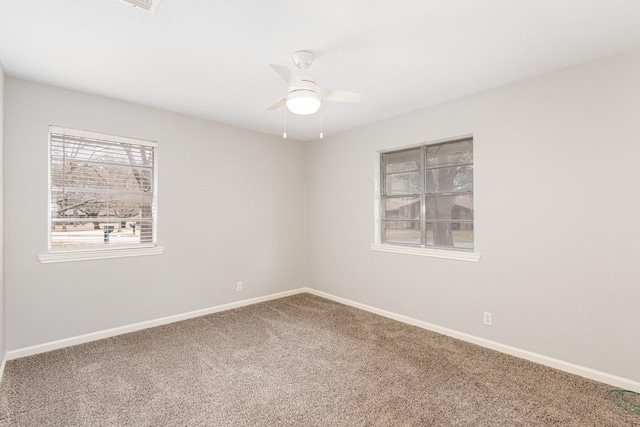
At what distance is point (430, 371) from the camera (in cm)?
259

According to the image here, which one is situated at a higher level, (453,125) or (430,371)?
(453,125)

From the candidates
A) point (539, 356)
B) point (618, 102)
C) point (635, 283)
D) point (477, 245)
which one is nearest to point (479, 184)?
point (477, 245)

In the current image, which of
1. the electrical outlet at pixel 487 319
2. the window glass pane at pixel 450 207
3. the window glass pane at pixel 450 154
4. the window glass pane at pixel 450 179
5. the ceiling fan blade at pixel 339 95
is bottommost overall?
the electrical outlet at pixel 487 319

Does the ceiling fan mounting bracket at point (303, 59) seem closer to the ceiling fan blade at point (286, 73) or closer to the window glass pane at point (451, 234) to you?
the ceiling fan blade at point (286, 73)

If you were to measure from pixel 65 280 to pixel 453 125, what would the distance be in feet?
13.8

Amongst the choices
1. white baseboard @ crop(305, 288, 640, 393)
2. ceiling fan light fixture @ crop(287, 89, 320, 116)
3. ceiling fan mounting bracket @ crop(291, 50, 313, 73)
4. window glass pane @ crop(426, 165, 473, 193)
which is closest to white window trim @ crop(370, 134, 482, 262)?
window glass pane @ crop(426, 165, 473, 193)

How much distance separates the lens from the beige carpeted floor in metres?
2.01

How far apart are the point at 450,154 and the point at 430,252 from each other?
3.69 ft

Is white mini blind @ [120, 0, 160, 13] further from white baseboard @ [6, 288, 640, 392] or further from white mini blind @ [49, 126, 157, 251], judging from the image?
white baseboard @ [6, 288, 640, 392]

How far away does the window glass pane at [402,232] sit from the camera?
151 inches

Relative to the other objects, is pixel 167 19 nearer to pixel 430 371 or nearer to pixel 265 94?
pixel 265 94

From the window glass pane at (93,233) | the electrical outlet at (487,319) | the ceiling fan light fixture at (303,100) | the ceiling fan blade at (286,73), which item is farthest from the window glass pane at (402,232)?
the window glass pane at (93,233)

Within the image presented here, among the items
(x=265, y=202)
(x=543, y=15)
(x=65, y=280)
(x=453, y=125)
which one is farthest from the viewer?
(x=265, y=202)

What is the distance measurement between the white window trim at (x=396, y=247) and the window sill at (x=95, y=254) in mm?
2643
